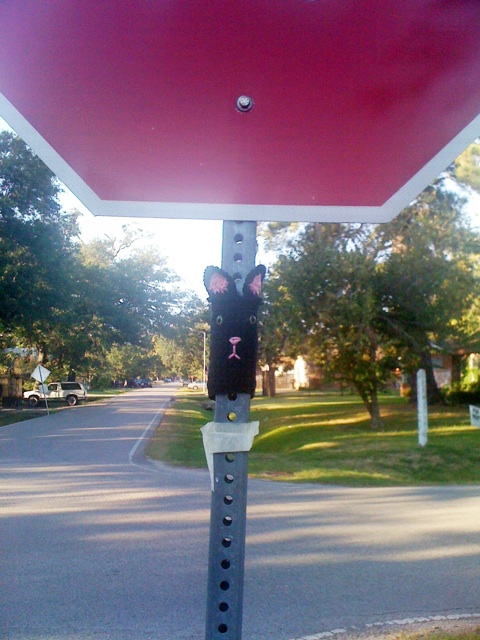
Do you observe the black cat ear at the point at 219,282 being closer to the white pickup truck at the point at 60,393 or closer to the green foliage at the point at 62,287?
the green foliage at the point at 62,287

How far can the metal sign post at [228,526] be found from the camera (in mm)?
1688

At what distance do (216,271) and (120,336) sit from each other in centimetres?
3795

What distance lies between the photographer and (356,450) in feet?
59.4

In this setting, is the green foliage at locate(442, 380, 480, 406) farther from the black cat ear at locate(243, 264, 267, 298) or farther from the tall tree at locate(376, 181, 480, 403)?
the black cat ear at locate(243, 264, 267, 298)

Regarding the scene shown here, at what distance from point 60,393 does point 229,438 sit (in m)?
43.9

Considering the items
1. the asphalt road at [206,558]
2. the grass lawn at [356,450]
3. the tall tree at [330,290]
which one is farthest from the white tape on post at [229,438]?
the tall tree at [330,290]

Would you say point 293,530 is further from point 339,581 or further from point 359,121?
point 359,121

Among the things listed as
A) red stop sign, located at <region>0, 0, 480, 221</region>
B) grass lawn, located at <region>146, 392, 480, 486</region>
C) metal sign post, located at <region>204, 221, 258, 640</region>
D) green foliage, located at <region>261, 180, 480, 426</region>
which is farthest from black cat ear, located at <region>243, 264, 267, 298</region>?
green foliage, located at <region>261, 180, 480, 426</region>

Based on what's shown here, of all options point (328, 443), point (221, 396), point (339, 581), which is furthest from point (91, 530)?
point (328, 443)

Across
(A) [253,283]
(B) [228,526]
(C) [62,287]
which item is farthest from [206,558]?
(C) [62,287]

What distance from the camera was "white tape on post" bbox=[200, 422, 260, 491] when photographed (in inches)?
67.3


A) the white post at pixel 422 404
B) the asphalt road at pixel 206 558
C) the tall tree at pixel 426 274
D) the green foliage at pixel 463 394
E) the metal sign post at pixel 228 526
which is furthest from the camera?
the green foliage at pixel 463 394

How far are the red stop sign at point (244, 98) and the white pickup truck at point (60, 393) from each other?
4214cm

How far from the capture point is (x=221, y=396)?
1779 mm
